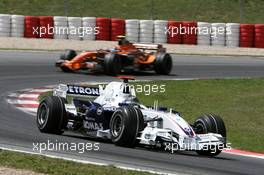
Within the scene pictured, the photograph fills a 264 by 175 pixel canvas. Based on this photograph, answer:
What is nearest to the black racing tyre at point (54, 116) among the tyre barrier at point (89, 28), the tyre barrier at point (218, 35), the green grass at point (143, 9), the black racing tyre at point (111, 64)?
the black racing tyre at point (111, 64)

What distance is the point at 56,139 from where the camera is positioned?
42.3 feet

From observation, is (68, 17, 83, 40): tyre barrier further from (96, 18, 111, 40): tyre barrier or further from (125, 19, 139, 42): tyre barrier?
(125, 19, 139, 42): tyre barrier

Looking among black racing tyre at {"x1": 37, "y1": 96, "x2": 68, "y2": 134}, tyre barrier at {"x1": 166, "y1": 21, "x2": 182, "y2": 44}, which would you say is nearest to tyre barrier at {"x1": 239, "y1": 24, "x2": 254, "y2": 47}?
tyre barrier at {"x1": 166, "y1": 21, "x2": 182, "y2": 44}

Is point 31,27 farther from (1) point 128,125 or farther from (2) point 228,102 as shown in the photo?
(1) point 128,125

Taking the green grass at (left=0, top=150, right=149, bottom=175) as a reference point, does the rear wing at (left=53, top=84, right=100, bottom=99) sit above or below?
above

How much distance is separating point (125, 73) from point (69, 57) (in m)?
1.81

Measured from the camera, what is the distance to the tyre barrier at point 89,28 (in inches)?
1291

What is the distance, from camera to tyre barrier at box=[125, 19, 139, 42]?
33.1 metres

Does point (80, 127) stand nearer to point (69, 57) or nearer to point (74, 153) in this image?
point (74, 153)

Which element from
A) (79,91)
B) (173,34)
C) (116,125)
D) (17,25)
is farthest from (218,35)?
(116,125)

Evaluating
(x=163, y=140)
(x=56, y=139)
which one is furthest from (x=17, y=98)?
(x=163, y=140)

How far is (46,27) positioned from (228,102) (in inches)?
555

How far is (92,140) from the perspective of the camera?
13227mm

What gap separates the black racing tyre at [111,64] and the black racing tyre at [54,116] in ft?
35.5
